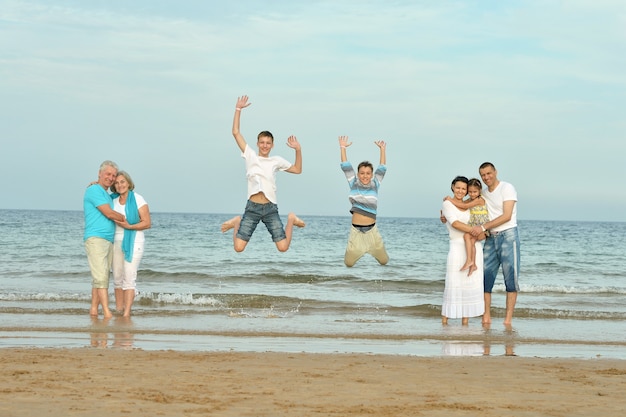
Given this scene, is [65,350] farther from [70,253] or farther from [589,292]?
[70,253]

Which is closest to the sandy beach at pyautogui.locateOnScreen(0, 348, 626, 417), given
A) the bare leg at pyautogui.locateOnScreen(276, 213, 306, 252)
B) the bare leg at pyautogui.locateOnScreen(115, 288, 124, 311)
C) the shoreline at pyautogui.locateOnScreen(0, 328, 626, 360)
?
the shoreline at pyautogui.locateOnScreen(0, 328, 626, 360)

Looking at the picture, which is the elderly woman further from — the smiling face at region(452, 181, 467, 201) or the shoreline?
the smiling face at region(452, 181, 467, 201)

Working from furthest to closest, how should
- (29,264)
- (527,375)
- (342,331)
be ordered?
1. (29,264)
2. (342,331)
3. (527,375)

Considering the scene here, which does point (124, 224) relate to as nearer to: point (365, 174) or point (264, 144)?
point (264, 144)

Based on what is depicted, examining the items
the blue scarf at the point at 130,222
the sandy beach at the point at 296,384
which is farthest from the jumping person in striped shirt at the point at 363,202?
the blue scarf at the point at 130,222

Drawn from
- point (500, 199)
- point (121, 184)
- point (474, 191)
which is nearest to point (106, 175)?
point (121, 184)

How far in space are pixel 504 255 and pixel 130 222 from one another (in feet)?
17.4

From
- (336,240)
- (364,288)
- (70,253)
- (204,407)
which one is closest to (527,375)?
(204,407)

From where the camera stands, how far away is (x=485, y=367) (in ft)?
27.4

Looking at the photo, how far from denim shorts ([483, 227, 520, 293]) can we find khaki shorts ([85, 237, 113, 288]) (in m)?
5.39

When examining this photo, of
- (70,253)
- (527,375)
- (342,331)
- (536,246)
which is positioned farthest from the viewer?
(536,246)

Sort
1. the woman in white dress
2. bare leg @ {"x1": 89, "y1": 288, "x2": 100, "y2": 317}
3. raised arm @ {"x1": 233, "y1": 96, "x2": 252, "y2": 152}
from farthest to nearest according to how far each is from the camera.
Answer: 1. bare leg @ {"x1": 89, "y1": 288, "x2": 100, "y2": 317}
2. the woman in white dress
3. raised arm @ {"x1": 233, "y1": 96, "x2": 252, "y2": 152}

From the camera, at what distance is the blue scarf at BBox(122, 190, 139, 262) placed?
11.8m

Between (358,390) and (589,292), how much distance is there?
1544 centimetres
